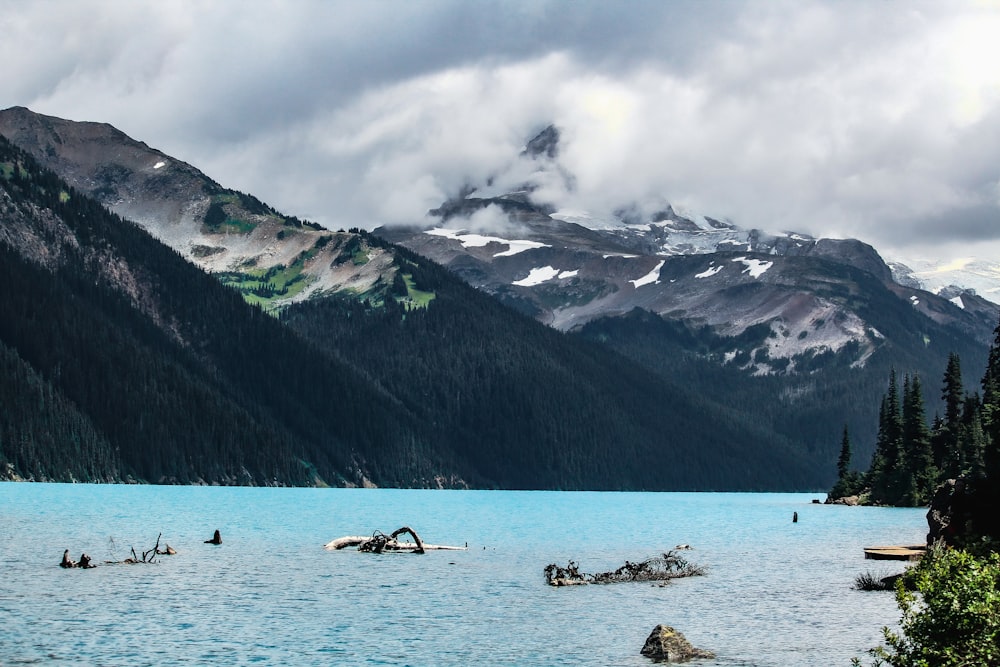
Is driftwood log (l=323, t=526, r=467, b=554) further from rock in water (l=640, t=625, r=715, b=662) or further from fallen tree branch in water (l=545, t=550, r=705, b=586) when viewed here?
rock in water (l=640, t=625, r=715, b=662)

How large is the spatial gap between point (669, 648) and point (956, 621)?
15.7 meters

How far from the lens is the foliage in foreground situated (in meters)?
36.4

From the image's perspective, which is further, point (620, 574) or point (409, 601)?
point (620, 574)

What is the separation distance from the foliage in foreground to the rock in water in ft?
41.9

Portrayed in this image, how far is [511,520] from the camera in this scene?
161625mm

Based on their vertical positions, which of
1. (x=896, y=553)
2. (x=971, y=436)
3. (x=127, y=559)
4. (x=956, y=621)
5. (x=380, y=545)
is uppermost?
(x=971, y=436)

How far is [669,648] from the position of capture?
50.9m

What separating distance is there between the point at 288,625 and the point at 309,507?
12547 cm

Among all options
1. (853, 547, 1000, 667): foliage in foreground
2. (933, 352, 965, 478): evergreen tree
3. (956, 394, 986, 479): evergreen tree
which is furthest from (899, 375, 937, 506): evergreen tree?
(853, 547, 1000, 667): foliage in foreground

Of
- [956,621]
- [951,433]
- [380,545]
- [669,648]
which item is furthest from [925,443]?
[956,621]

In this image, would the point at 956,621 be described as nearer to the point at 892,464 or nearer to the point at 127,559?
the point at 127,559

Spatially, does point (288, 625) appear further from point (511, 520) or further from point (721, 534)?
point (511, 520)

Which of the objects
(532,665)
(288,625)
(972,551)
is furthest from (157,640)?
(972,551)

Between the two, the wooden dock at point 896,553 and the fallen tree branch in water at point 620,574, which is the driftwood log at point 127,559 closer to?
the fallen tree branch in water at point 620,574
